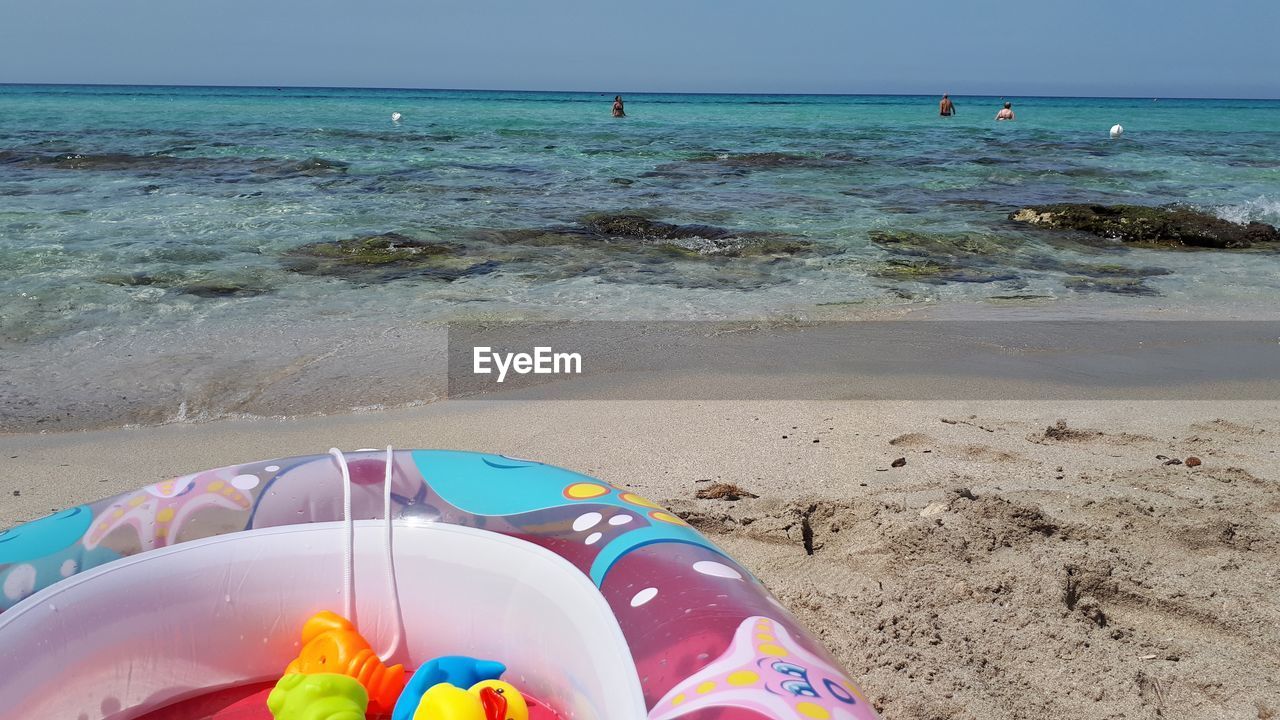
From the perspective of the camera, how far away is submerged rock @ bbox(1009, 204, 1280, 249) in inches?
368

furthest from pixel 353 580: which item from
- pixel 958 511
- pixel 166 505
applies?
pixel 958 511

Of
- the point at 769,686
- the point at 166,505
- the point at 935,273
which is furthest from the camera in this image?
the point at 935,273

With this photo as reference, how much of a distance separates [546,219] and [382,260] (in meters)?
2.43

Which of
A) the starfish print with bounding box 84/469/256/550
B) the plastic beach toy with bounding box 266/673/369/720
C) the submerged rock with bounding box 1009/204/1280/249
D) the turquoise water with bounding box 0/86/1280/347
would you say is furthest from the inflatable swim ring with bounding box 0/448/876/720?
the submerged rock with bounding box 1009/204/1280/249

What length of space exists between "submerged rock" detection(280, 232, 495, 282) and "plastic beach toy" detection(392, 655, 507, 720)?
5.27m

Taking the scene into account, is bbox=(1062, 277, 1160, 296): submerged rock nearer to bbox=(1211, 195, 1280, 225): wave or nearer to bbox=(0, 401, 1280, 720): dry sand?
bbox=(0, 401, 1280, 720): dry sand

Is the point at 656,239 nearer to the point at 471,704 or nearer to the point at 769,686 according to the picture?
the point at 471,704

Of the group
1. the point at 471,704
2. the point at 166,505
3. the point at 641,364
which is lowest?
the point at 641,364

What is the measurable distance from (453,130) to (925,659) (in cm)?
2268

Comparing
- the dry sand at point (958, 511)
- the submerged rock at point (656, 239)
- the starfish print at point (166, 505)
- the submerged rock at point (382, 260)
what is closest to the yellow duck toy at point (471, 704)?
the starfish print at point (166, 505)

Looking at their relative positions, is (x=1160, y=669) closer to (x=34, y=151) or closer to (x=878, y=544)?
(x=878, y=544)

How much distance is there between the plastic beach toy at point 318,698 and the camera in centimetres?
194

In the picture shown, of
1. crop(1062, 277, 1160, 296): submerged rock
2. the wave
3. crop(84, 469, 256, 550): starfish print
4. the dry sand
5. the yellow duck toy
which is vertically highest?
the wave

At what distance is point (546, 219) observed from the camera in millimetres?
9758
